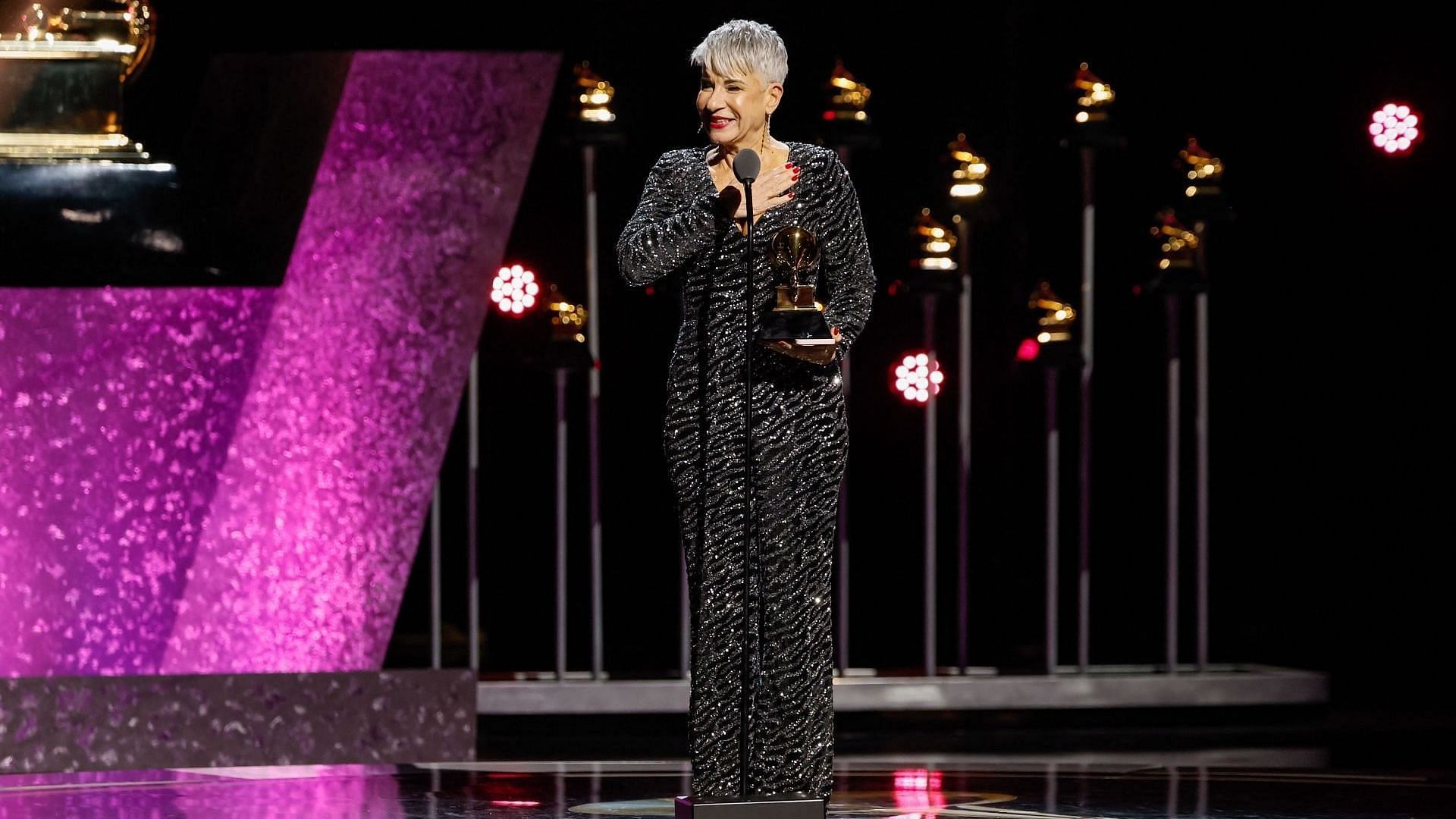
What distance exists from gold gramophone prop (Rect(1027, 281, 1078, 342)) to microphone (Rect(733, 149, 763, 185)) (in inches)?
108

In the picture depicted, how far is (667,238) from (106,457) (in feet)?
7.74

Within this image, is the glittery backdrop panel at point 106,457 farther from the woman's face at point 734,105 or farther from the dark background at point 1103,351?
the woman's face at point 734,105

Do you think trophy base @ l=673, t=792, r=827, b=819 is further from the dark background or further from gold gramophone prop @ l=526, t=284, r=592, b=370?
the dark background

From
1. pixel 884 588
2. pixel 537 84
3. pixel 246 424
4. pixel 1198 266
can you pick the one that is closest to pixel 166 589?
pixel 246 424

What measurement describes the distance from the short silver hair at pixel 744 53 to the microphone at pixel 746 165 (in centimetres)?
20

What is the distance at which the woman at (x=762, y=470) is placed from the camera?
122 inches

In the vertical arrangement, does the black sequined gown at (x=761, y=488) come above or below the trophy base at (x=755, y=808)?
above

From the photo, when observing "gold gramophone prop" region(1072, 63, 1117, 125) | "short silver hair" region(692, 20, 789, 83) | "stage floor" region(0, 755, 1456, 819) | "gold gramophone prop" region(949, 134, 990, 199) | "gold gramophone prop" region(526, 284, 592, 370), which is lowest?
"stage floor" region(0, 755, 1456, 819)

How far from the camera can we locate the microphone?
2.85 m

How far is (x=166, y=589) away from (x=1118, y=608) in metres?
2.73

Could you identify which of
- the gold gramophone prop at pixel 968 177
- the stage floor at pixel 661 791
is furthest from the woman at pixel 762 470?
the gold gramophone prop at pixel 968 177

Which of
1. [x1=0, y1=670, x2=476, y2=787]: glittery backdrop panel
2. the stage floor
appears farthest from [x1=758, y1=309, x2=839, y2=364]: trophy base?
[x1=0, y1=670, x2=476, y2=787]: glittery backdrop panel

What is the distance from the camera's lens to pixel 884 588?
594 cm

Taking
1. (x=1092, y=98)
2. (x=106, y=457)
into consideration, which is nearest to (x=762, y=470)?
(x=106, y=457)
